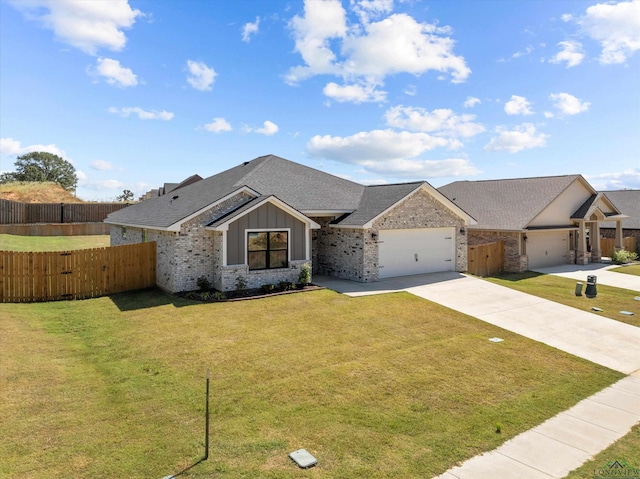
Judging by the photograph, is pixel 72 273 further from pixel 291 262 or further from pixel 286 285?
pixel 291 262

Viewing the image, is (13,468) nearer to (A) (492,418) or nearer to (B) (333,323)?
(A) (492,418)

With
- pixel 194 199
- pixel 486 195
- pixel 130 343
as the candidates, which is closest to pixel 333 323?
pixel 130 343

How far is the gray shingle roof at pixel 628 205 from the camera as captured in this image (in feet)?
109

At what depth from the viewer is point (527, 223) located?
80.6 ft

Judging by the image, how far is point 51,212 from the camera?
41.1m

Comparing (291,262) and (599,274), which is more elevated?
(291,262)

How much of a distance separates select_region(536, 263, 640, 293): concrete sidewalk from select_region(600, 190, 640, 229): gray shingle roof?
8.51 m

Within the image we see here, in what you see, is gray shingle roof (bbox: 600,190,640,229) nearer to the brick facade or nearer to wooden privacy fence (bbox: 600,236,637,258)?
wooden privacy fence (bbox: 600,236,637,258)

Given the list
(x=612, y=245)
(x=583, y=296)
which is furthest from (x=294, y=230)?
(x=612, y=245)

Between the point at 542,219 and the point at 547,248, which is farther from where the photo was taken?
the point at 547,248

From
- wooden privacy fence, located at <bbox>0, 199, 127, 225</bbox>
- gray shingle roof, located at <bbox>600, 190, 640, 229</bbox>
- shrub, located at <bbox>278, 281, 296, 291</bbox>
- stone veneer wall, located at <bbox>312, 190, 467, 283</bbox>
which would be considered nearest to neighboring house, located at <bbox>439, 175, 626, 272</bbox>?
gray shingle roof, located at <bbox>600, 190, 640, 229</bbox>

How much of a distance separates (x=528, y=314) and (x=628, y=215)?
91.8ft

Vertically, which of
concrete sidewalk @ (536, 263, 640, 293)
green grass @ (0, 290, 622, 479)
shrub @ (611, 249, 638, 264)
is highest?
shrub @ (611, 249, 638, 264)

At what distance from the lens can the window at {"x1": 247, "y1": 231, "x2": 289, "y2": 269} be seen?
16141 mm
